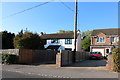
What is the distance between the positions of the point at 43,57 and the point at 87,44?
89.4 feet

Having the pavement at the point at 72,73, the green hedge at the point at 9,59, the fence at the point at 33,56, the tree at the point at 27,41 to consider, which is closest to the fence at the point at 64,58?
the pavement at the point at 72,73

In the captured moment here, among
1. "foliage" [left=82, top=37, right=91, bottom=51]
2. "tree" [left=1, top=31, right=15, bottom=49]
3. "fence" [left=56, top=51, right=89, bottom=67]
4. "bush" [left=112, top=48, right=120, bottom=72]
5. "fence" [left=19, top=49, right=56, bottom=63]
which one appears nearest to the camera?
"bush" [left=112, top=48, right=120, bottom=72]

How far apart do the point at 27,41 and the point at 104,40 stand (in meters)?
23.0

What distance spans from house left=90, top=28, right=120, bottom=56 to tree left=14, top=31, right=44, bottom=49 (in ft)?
65.3

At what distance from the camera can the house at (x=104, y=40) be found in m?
37.0

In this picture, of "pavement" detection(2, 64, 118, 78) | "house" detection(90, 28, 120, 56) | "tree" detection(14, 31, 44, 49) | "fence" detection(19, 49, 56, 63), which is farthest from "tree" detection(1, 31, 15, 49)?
"pavement" detection(2, 64, 118, 78)

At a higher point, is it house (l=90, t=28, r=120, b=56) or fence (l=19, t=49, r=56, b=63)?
house (l=90, t=28, r=120, b=56)

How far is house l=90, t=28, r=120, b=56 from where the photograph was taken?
36969 millimetres

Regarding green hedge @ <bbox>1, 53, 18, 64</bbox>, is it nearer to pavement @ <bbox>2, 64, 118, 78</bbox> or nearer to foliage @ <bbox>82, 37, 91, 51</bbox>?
pavement @ <bbox>2, 64, 118, 78</bbox>

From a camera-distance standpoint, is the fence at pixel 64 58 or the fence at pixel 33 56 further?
the fence at pixel 33 56

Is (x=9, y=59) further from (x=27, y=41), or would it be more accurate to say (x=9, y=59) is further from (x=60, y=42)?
(x=60, y=42)

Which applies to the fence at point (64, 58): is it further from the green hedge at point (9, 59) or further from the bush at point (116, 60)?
the green hedge at point (9, 59)

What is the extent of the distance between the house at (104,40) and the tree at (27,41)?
19892 mm

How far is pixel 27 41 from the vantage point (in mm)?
21625
